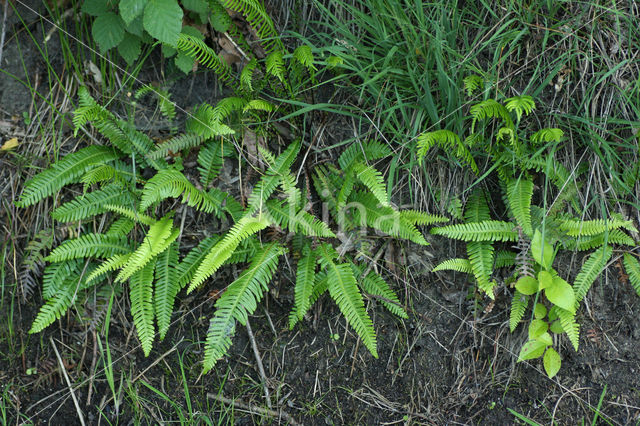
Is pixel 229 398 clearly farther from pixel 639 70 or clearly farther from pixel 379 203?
pixel 639 70

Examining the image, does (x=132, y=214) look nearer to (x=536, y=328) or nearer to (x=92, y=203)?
(x=92, y=203)

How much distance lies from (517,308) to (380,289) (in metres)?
0.79

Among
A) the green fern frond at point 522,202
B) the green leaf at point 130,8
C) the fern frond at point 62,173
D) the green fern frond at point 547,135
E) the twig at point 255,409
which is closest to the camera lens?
the green leaf at point 130,8

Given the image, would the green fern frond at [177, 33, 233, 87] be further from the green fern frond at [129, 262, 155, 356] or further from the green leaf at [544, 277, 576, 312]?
the green leaf at [544, 277, 576, 312]

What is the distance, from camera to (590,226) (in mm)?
3230

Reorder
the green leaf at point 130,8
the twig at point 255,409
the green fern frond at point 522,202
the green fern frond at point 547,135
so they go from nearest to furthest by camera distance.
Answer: the green leaf at point 130,8 → the green fern frond at point 547,135 → the green fern frond at point 522,202 → the twig at point 255,409

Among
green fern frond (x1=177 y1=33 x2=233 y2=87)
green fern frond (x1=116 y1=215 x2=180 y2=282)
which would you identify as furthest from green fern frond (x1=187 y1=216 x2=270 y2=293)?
green fern frond (x1=177 y1=33 x2=233 y2=87)

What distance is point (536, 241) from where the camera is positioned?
3.19m

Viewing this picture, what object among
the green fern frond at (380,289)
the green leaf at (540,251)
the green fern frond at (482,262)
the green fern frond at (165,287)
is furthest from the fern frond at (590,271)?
the green fern frond at (165,287)

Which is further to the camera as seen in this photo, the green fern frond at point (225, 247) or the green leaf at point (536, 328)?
the green leaf at point (536, 328)

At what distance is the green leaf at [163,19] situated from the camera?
9.83 feet

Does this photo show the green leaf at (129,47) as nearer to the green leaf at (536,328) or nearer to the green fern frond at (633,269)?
the green leaf at (536,328)

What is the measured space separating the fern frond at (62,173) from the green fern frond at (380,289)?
66.2 inches

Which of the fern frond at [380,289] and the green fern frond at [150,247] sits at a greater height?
the green fern frond at [150,247]
